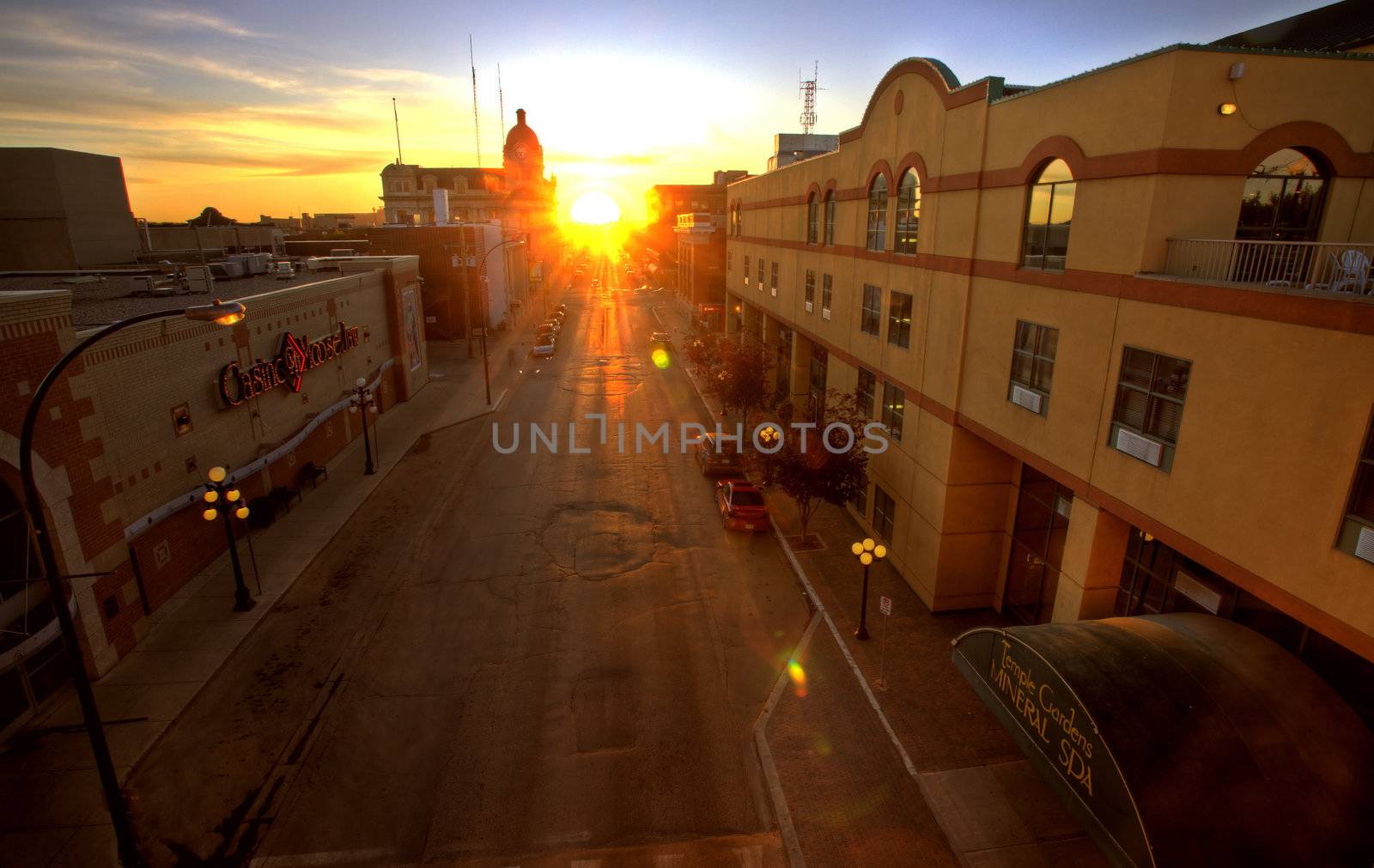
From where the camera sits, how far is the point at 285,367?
25.4m

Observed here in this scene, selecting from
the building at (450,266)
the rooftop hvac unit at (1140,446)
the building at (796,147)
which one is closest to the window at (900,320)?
the rooftop hvac unit at (1140,446)

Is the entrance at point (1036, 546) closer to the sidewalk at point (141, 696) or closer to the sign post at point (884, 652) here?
the sign post at point (884, 652)

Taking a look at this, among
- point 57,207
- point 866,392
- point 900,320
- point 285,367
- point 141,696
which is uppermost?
point 57,207

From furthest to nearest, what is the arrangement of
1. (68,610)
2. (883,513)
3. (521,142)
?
1. (521,142)
2. (883,513)
3. (68,610)

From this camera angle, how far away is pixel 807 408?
32.7m

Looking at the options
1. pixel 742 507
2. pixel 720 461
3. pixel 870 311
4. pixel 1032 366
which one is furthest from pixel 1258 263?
pixel 720 461

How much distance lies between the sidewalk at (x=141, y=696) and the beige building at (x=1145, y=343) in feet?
→ 58.4

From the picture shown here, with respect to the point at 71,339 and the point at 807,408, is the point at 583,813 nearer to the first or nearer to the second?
the point at 71,339

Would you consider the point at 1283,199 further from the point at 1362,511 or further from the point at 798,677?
the point at 798,677

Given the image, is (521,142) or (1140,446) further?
(521,142)

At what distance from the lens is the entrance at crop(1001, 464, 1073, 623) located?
1591 centimetres

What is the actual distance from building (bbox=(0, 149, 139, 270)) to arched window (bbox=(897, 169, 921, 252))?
40.8m

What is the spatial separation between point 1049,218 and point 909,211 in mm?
6353

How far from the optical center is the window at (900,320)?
1971cm
